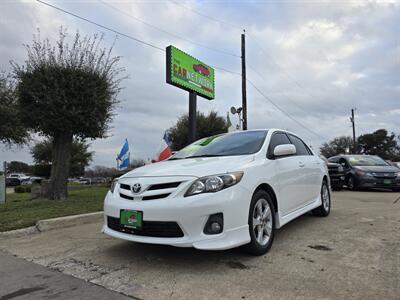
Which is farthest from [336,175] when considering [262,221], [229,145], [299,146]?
[262,221]

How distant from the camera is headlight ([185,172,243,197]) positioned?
3.63m

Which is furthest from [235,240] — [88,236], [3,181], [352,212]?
[3,181]

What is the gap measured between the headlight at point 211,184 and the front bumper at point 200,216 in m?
0.06

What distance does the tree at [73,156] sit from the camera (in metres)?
41.8

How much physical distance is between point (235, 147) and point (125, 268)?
2155 millimetres

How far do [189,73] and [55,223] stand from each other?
8853 mm

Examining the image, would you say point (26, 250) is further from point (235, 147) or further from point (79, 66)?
point (79, 66)

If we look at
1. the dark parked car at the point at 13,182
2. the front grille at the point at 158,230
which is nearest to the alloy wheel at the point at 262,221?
the front grille at the point at 158,230

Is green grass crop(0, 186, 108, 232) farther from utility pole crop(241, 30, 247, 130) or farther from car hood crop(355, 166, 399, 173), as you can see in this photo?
utility pole crop(241, 30, 247, 130)

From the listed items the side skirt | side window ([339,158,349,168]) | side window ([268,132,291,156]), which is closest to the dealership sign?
Result: side window ([339,158,349,168])

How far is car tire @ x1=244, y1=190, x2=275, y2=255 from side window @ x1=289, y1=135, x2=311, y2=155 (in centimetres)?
182

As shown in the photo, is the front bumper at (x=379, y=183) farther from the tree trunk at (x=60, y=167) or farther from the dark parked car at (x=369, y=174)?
the tree trunk at (x=60, y=167)

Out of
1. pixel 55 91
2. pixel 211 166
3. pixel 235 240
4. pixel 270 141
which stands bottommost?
pixel 235 240

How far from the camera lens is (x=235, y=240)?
3.63 meters
